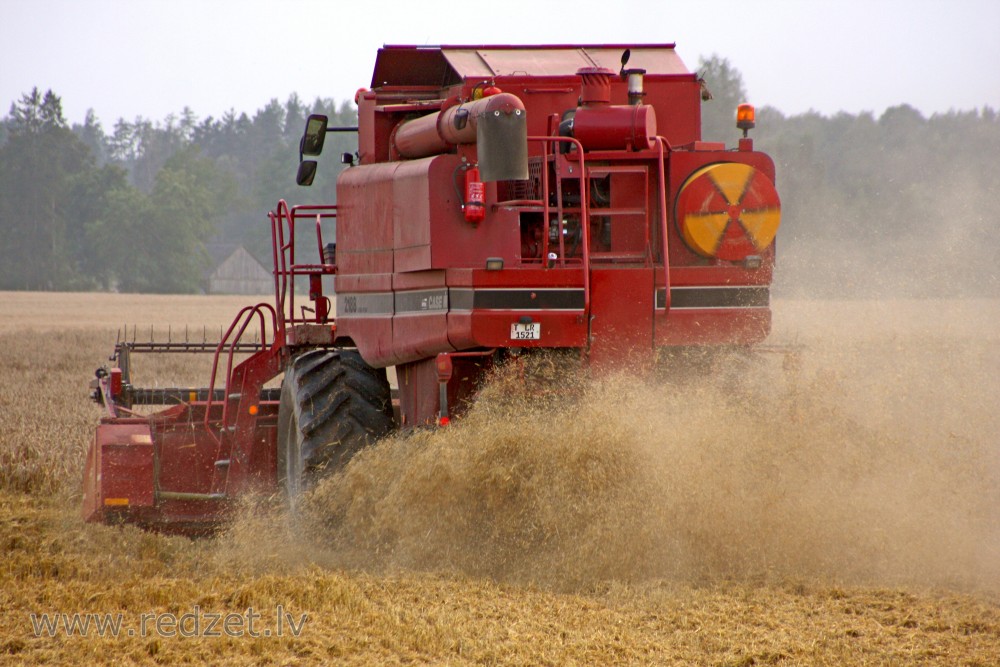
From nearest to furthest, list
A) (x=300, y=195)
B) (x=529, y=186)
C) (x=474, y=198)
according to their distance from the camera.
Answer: (x=474, y=198)
(x=529, y=186)
(x=300, y=195)

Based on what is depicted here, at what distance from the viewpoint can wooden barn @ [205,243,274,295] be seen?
259 ft

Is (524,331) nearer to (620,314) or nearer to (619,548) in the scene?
(620,314)

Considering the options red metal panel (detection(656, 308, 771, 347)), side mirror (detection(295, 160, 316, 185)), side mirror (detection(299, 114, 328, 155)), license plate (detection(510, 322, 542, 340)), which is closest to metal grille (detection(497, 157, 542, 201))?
license plate (detection(510, 322, 542, 340))

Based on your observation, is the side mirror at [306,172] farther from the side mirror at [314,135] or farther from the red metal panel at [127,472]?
the red metal panel at [127,472]

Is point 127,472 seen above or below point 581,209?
below

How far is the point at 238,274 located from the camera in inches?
3145

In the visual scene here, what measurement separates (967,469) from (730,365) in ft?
4.56

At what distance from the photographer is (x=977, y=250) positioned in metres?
25.0

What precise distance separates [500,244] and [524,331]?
485 millimetres

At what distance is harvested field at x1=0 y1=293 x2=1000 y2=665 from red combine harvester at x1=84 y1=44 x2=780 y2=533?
1.03 ft

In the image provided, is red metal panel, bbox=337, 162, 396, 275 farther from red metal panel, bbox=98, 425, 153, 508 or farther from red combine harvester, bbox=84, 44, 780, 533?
red metal panel, bbox=98, 425, 153, 508

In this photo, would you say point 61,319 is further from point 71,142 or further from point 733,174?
point 71,142
